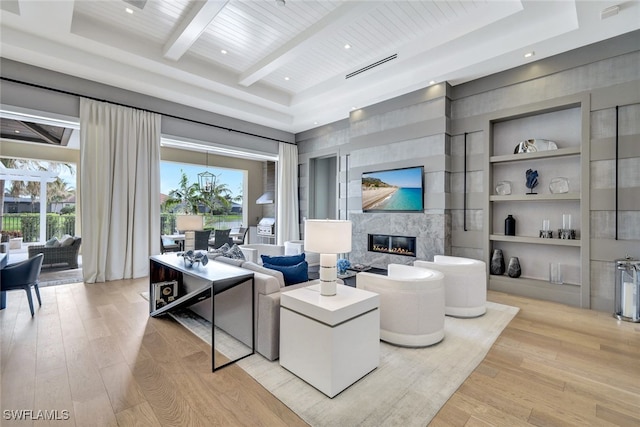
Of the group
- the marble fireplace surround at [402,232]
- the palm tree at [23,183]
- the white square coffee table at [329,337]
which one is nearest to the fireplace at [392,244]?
the marble fireplace surround at [402,232]

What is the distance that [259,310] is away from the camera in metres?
2.57

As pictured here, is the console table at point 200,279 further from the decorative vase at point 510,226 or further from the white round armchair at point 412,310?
the decorative vase at point 510,226

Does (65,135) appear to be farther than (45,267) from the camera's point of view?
Yes

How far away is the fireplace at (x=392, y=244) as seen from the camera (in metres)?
5.38

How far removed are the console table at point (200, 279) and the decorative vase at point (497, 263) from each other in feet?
13.1

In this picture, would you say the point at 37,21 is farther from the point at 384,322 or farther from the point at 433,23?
the point at 384,322

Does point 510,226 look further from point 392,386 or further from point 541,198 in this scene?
point 392,386

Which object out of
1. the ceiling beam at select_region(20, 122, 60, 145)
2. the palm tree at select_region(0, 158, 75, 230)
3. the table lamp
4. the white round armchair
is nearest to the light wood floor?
the white round armchair

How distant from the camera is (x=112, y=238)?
5.04 metres

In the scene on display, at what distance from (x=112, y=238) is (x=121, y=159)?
142 centimetres

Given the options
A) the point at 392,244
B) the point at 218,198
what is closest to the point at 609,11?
the point at 392,244

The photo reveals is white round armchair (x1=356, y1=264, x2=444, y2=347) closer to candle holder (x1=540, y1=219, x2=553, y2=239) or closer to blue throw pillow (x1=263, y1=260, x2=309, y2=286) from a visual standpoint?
blue throw pillow (x1=263, y1=260, x2=309, y2=286)

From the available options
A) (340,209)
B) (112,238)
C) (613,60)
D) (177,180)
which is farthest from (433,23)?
(177,180)

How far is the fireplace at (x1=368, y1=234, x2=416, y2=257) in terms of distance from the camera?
17.6 feet
